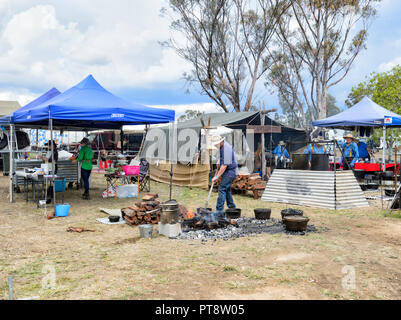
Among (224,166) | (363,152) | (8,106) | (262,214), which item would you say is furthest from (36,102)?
(8,106)

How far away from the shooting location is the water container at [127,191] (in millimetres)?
10672

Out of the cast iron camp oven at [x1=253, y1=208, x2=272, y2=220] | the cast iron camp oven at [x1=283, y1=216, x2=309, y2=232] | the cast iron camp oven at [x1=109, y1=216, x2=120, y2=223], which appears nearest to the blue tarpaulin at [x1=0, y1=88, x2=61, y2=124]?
the cast iron camp oven at [x1=109, y1=216, x2=120, y2=223]

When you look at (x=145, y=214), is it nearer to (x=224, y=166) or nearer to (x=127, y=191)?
(x=224, y=166)

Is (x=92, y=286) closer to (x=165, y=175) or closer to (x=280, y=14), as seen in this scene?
(x=165, y=175)

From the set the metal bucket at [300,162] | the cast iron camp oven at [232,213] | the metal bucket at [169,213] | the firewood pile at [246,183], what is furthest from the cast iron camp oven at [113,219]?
the metal bucket at [300,162]

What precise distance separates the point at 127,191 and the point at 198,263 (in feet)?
20.6

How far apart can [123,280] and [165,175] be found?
10.4 metres

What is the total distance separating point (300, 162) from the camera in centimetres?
1026

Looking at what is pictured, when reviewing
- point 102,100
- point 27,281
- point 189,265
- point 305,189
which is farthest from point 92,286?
point 305,189

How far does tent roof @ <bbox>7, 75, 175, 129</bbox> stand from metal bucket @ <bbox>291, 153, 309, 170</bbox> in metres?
3.74

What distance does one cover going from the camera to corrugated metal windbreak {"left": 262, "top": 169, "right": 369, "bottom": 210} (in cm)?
913

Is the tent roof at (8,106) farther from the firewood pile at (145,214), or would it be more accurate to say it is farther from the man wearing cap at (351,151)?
the man wearing cap at (351,151)

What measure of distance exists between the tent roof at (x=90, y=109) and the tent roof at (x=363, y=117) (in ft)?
21.5

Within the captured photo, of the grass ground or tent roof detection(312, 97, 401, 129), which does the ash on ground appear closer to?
the grass ground
